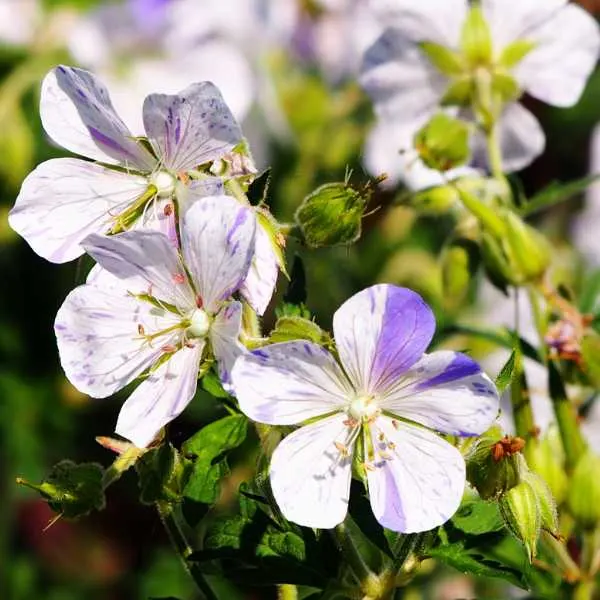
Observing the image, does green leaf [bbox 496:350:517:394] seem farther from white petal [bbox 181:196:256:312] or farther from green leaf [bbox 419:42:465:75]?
green leaf [bbox 419:42:465:75]

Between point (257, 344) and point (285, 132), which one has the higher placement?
point (257, 344)

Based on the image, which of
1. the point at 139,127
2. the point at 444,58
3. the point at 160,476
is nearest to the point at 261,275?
the point at 160,476

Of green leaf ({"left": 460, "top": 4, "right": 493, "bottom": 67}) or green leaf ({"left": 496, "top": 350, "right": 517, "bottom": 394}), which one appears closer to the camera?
green leaf ({"left": 496, "top": 350, "right": 517, "bottom": 394})

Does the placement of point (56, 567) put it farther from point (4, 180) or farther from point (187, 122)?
point (187, 122)

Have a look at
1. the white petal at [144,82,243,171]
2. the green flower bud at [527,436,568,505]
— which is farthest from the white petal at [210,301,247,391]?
the green flower bud at [527,436,568,505]

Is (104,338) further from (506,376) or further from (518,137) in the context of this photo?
(518,137)

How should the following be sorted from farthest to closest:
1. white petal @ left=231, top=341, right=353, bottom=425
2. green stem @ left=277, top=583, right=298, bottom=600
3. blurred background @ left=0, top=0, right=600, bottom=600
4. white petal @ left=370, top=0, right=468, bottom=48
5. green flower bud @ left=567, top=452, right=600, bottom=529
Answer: blurred background @ left=0, top=0, right=600, bottom=600 < white petal @ left=370, top=0, right=468, bottom=48 < green flower bud @ left=567, top=452, right=600, bottom=529 < green stem @ left=277, top=583, right=298, bottom=600 < white petal @ left=231, top=341, right=353, bottom=425

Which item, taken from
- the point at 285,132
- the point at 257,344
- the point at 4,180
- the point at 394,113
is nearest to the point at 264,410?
the point at 257,344
